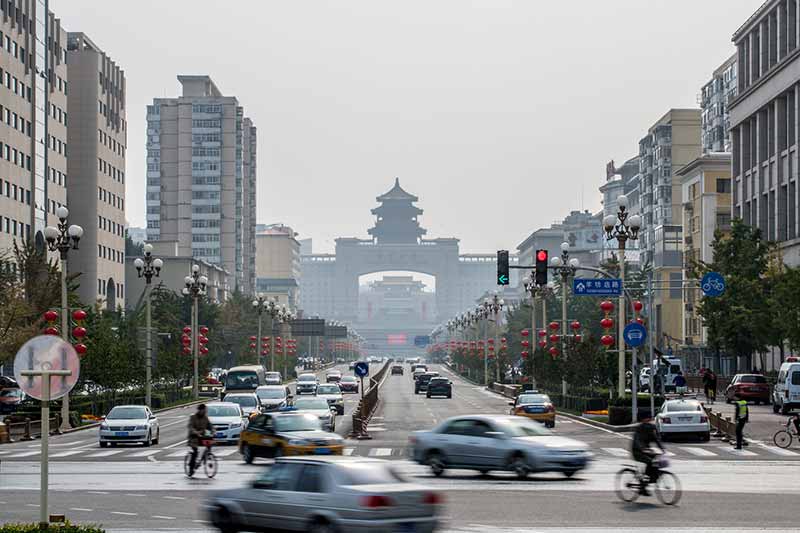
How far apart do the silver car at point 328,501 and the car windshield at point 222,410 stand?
29.1 metres

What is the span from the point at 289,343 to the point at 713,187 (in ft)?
196

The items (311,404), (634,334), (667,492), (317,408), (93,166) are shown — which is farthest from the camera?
(93,166)

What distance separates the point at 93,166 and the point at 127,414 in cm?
9582

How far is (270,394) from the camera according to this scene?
68.9 metres

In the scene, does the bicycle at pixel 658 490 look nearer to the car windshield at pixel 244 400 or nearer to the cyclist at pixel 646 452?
the cyclist at pixel 646 452

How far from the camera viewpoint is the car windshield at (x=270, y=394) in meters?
68.6

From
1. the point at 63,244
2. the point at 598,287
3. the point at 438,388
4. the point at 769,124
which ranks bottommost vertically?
the point at 438,388

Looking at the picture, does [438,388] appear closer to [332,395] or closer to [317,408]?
[332,395]

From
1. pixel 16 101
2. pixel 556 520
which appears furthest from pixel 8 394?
pixel 556 520

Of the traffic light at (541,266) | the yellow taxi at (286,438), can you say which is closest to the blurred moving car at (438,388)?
the traffic light at (541,266)

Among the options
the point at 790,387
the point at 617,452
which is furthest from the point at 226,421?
the point at 790,387

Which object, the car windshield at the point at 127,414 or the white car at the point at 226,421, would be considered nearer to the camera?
the car windshield at the point at 127,414

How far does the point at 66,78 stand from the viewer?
440 ft

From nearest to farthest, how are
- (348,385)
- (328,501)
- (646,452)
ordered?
(328,501)
(646,452)
(348,385)
